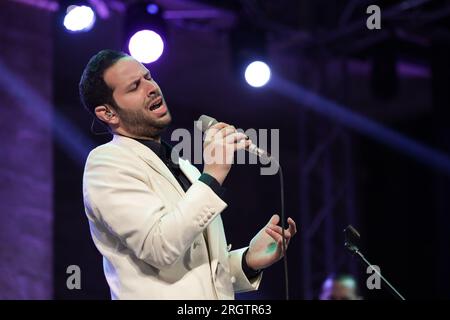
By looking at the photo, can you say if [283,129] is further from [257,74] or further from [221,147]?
[221,147]

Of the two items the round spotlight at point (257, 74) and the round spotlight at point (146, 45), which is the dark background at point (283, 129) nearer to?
the round spotlight at point (146, 45)

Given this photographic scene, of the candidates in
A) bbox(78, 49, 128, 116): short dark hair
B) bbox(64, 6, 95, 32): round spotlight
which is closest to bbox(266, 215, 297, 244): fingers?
bbox(78, 49, 128, 116): short dark hair

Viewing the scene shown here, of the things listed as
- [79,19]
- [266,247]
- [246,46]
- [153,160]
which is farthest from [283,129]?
[153,160]

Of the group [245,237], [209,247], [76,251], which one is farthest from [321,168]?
[209,247]

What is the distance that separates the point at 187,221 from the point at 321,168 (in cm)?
477

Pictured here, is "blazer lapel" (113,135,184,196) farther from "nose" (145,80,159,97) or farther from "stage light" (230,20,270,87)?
"stage light" (230,20,270,87)

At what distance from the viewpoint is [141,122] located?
2.13 m

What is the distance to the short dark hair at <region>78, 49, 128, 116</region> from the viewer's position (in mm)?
2170

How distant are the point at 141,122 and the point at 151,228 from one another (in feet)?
1.36

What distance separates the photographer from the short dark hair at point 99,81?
2170 mm

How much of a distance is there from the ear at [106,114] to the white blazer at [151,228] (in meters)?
0.07

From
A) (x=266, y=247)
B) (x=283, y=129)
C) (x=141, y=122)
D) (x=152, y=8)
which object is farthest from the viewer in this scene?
(x=283, y=129)

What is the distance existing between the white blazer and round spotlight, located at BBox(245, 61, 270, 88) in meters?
2.75
